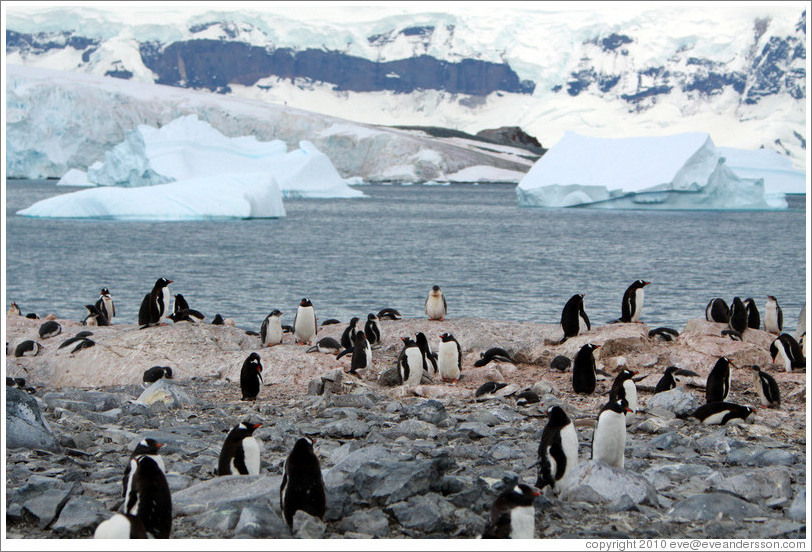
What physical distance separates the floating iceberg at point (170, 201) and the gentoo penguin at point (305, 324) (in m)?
31.3

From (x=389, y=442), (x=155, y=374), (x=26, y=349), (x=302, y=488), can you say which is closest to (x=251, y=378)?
(x=155, y=374)

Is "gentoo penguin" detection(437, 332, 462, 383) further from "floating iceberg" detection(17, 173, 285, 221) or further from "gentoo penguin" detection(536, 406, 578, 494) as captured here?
"floating iceberg" detection(17, 173, 285, 221)

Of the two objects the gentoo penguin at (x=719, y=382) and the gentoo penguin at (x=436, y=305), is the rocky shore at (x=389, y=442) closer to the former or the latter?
the gentoo penguin at (x=719, y=382)

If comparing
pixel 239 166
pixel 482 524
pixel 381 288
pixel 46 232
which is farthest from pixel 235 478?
pixel 239 166

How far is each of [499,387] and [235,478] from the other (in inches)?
145

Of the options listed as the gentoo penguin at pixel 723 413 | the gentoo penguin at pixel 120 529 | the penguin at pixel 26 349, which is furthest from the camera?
the penguin at pixel 26 349

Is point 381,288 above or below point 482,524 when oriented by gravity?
above

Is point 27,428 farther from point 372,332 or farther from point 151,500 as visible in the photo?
point 372,332

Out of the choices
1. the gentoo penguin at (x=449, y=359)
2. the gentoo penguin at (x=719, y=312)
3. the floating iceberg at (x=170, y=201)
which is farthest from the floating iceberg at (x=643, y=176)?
the gentoo penguin at (x=449, y=359)

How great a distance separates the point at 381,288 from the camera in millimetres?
24547

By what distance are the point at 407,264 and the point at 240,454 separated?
987 inches

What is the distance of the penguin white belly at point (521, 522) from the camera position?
404cm

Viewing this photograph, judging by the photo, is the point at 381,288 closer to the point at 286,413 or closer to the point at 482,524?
the point at 286,413

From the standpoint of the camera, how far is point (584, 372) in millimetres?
8195
